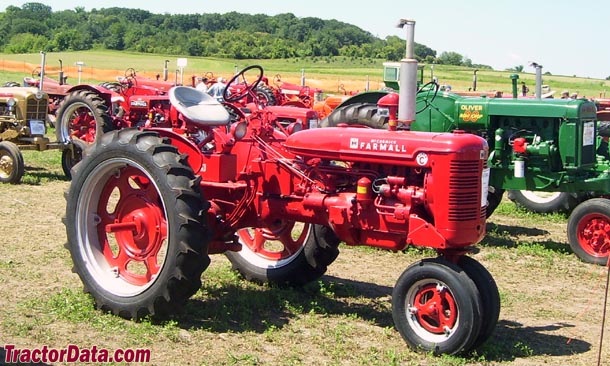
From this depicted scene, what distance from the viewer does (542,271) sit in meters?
7.67

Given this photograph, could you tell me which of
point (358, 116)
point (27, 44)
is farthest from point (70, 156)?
point (27, 44)

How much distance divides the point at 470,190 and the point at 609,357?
1363mm

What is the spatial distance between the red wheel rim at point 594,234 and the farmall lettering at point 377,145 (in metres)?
3.81

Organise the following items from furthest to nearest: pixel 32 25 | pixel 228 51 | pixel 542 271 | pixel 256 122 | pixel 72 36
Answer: pixel 32 25 < pixel 72 36 < pixel 228 51 < pixel 542 271 < pixel 256 122

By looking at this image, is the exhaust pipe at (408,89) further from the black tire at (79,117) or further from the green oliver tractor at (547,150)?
the black tire at (79,117)

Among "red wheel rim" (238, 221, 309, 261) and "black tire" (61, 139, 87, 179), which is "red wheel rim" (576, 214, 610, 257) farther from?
"black tire" (61, 139, 87, 179)

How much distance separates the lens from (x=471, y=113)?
920 cm

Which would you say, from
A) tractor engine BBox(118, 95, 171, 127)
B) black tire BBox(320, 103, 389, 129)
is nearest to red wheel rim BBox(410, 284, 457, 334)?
black tire BBox(320, 103, 389, 129)

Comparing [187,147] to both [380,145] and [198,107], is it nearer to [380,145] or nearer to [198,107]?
[198,107]

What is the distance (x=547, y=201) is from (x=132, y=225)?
6573mm

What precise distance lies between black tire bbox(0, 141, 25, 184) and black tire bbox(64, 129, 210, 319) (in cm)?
563

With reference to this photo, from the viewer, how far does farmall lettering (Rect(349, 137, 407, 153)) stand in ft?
16.9

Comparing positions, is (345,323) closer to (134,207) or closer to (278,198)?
(278,198)

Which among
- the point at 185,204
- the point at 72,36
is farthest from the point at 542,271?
the point at 72,36
